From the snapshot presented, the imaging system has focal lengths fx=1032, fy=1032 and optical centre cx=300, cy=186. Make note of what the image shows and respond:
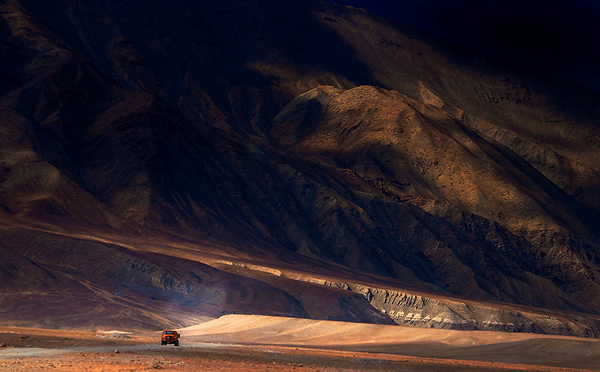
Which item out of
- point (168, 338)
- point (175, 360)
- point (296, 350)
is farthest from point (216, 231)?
point (175, 360)

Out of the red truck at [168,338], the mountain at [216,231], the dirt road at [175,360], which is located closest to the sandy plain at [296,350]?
the dirt road at [175,360]

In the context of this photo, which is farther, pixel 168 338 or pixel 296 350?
pixel 296 350

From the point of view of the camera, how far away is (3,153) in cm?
15050

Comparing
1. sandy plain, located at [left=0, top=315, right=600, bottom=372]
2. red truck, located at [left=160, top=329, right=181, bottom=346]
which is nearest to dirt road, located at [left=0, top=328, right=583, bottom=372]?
sandy plain, located at [left=0, top=315, right=600, bottom=372]

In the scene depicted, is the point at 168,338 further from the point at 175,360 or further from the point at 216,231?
the point at 216,231

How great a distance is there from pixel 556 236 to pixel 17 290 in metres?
119

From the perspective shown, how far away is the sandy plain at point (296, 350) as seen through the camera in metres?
42.8

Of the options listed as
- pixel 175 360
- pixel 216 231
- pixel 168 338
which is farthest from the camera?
pixel 216 231

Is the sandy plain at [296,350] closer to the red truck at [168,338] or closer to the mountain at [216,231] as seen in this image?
the red truck at [168,338]

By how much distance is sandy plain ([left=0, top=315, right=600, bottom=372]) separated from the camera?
140 feet

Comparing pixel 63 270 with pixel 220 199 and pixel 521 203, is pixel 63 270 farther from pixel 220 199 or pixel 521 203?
pixel 521 203

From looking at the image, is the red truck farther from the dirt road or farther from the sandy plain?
the dirt road

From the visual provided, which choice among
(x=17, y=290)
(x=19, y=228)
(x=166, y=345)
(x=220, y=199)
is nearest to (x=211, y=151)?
(x=220, y=199)

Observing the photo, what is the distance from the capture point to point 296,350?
63062mm
